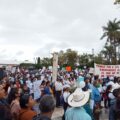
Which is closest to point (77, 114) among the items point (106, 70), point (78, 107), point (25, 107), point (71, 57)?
point (78, 107)

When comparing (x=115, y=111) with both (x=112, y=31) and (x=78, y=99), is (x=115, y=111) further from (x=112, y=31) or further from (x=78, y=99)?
(x=112, y=31)

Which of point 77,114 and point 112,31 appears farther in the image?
point 112,31

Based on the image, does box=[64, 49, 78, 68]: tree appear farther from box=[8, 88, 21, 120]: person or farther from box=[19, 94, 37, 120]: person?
box=[19, 94, 37, 120]: person

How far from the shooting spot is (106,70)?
22.3m

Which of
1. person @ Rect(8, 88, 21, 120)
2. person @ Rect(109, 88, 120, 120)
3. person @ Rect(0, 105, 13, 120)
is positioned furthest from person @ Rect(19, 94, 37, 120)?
person @ Rect(109, 88, 120, 120)

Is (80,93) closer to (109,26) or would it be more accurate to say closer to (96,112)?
(96,112)

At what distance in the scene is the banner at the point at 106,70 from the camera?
22.2 meters

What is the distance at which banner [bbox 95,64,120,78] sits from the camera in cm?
2222

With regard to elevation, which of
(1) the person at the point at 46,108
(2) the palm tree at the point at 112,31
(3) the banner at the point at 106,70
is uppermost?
(2) the palm tree at the point at 112,31

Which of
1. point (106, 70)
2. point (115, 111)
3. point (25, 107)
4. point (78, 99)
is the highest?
point (106, 70)

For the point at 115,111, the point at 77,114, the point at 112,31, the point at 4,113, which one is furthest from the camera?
the point at 112,31

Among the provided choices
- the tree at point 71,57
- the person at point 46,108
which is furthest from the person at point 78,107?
the tree at point 71,57

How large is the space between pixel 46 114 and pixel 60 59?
102 meters

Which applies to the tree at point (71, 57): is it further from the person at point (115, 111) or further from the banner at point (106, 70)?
the person at point (115, 111)
